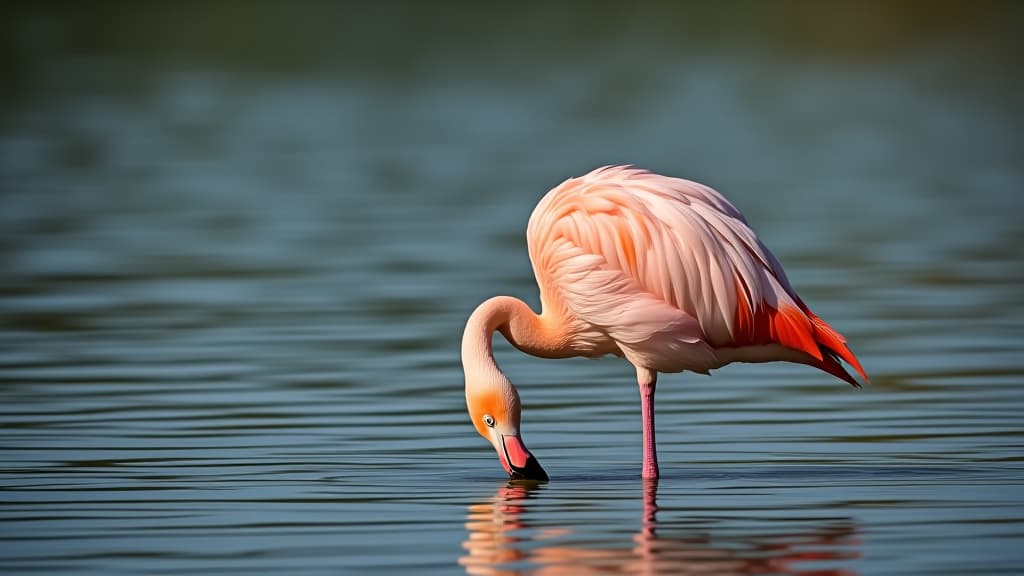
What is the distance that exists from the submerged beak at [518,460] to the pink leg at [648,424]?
1.55 feet

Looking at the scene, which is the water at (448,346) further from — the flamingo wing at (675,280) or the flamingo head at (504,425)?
the flamingo wing at (675,280)

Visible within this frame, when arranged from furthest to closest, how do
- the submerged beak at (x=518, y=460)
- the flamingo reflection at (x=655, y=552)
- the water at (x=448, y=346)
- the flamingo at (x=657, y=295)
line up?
the flamingo at (x=657, y=295) → the submerged beak at (x=518, y=460) → the water at (x=448, y=346) → the flamingo reflection at (x=655, y=552)

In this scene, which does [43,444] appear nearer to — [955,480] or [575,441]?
[575,441]

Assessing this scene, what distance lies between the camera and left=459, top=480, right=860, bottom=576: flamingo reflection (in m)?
7.45

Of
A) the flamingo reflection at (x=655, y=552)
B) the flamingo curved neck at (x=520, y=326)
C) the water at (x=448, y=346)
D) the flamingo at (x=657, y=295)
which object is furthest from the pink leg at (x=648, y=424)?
the flamingo reflection at (x=655, y=552)

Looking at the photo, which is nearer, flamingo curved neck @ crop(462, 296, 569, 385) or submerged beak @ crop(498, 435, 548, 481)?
submerged beak @ crop(498, 435, 548, 481)

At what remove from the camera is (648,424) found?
9727 millimetres

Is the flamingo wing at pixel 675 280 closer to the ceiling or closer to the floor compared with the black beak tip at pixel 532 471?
closer to the ceiling

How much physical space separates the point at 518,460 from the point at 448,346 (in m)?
4.56

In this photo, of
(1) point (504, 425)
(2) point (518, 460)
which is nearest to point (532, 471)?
(2) point (518, 460)

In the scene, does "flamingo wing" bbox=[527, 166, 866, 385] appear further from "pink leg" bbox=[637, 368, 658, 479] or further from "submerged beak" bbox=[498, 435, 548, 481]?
"submerged beak" bbox=[498, 435, 548, 481]

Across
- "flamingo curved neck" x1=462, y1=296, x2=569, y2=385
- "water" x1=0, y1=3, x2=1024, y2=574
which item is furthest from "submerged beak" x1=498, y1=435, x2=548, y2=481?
"flamingo curved neck" x1=462, y1=296, x2=569, y2=385

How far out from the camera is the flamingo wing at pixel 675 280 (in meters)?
9.69

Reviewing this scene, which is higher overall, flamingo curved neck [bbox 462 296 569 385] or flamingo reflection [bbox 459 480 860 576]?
flamingo curved neck [bbox 462 296 569 385]
